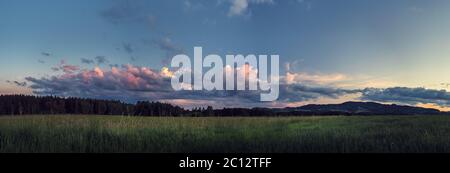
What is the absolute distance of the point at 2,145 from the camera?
10.7 meters

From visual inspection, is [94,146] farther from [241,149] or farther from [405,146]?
[405,146]
